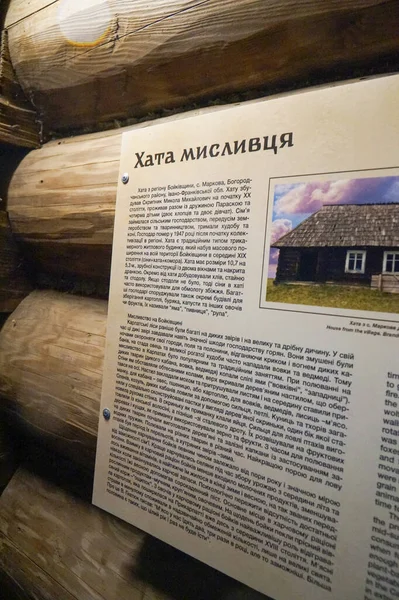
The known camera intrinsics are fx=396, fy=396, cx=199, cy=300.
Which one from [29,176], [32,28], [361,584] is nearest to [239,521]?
[361,584]

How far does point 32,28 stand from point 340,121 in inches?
39.6

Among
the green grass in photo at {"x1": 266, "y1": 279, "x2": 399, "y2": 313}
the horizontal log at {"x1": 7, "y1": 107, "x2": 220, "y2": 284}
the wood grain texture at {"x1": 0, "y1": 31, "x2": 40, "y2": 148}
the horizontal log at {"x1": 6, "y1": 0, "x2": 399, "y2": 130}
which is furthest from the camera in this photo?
the wood grain texture at {"x1": 0, "y1": 31, "x2": 40, "y2": 148}

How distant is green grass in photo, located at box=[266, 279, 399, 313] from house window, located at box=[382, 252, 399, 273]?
0.11 feet

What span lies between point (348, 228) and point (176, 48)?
58cm

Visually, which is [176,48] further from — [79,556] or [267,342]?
[79,556]

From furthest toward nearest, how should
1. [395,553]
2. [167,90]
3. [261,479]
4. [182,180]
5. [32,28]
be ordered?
[32,28], [167,90], [182,180], [261,479], [395,553]

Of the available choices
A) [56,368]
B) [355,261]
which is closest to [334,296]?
[355,261]

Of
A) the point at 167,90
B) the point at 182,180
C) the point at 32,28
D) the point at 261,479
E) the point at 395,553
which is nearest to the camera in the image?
the point at 395,553

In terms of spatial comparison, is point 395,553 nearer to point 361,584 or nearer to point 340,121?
point 361,584

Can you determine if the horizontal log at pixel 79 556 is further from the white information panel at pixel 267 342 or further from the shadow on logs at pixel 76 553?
the white information panel at pixel 267 342

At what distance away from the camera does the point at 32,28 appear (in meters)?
1.12

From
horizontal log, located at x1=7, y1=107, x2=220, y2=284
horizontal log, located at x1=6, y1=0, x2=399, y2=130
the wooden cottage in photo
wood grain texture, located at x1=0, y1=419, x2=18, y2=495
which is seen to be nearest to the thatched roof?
the wooden cottage in photo

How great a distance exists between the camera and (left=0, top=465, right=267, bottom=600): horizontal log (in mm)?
834

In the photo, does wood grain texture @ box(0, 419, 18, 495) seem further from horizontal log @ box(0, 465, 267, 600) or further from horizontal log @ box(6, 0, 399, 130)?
horizontal log @ box(6, 0, 399, 130)
